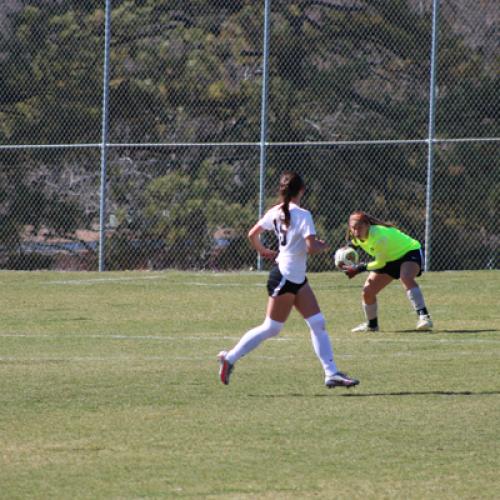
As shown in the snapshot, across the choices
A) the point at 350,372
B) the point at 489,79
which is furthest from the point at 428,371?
the point at 489,79

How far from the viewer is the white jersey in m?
11.4

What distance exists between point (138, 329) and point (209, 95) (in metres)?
13.1

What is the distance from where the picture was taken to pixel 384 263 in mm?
16312

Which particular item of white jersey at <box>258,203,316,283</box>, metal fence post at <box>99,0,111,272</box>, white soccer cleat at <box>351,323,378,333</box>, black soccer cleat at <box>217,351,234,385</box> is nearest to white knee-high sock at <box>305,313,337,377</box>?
white jersey at <box>258,203,316,283</box>

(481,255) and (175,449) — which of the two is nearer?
(175,449)

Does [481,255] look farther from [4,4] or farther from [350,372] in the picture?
[350,372]

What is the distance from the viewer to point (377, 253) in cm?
1627

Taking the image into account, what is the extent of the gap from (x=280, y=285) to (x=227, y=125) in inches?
691

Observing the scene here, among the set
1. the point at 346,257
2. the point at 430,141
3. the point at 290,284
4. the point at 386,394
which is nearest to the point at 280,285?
the point at 290,284

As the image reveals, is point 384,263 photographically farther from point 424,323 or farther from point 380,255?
point 424,323

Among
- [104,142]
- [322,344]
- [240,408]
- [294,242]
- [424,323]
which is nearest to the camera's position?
[240,408]

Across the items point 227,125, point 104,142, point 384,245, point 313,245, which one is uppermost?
point 227,125

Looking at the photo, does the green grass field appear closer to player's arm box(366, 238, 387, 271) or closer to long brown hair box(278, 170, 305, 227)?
player's arm box(366, 238, 387, 271)

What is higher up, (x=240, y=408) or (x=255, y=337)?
(x=255, y=337)
